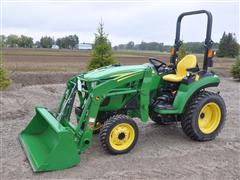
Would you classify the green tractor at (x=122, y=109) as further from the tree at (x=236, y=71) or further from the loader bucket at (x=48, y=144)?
the tree at (x=236, y=71)

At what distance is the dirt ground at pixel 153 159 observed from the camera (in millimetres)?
4176

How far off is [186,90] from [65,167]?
225cm

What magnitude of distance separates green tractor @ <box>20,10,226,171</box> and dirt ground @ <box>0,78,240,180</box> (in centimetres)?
16

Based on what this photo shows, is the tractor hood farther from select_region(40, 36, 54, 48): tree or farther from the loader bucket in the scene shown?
select_region(40, 36, 54, 48): tree

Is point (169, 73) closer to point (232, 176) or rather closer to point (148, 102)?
point (148, 102)

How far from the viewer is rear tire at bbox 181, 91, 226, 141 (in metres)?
5.20

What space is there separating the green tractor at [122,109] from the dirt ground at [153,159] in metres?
0.16

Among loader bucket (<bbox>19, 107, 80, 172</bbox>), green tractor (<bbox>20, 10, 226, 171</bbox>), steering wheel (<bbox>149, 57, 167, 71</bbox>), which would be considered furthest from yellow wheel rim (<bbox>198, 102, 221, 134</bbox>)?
loader bucket (<bbox>19, 107, 80, 172</bbox>)

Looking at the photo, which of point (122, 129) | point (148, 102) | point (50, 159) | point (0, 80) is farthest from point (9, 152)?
point (0, 80)

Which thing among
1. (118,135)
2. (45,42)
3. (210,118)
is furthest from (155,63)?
(45,42)

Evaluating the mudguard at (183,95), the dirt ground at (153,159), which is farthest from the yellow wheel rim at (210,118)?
the mudguard at (183,95)

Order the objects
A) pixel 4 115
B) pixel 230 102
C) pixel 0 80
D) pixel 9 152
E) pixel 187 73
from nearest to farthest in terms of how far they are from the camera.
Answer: pixel 9 152 < pixel 187 73 < pixel 4 115 < pixel 230 102 < pixel 0 80

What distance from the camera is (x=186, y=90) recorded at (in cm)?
523

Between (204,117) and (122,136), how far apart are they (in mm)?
1639
